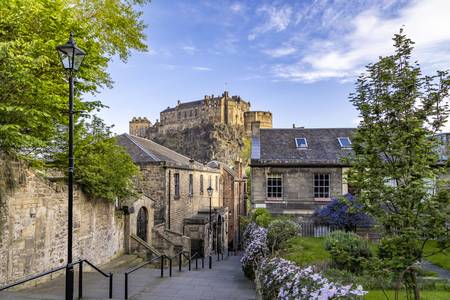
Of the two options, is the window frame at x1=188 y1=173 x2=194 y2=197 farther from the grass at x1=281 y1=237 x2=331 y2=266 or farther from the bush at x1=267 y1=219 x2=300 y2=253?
the bush at x1=267 y1=219 x2=300 y2=253

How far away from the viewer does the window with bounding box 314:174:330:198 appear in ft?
66.1

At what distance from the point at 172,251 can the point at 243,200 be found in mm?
28091

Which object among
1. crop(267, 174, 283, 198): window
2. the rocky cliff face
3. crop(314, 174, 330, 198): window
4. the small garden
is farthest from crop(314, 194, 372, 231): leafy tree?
the rocky cliff face

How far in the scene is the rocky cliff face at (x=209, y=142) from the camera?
3177 inches

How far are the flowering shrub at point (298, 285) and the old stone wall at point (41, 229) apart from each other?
660cm

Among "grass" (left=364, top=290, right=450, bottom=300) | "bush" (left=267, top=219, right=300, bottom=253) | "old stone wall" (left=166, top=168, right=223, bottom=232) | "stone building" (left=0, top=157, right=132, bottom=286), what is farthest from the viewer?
"old stone wall" (left=166, top=168, right=223, bottom=232)

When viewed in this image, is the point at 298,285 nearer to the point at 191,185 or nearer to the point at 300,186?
the point at 300,186

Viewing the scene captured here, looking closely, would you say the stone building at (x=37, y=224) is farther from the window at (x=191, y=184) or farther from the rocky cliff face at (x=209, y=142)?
the rocky cliff face at (x=209, y=142)

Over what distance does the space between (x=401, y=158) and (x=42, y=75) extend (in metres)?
10.8

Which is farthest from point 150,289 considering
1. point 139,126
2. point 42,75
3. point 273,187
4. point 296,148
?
point 139,126

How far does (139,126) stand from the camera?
336 feet

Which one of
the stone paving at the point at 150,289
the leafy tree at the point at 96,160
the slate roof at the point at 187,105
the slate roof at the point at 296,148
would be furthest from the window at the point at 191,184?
the slate roof at the point at 187,105

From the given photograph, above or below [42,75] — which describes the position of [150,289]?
below

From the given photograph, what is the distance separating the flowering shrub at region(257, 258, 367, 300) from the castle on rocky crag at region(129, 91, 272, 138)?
3413 inches
